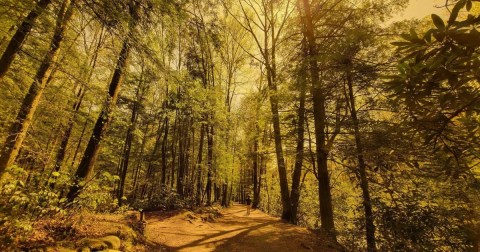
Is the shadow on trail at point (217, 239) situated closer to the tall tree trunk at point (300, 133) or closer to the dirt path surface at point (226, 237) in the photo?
the dirt path surface at point (226, 237)

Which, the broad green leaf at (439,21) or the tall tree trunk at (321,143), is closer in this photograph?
the broad green leaf at (439,21)

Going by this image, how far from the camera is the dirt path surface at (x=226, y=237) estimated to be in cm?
743

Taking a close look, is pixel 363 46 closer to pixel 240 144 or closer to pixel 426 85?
pixel 426 85

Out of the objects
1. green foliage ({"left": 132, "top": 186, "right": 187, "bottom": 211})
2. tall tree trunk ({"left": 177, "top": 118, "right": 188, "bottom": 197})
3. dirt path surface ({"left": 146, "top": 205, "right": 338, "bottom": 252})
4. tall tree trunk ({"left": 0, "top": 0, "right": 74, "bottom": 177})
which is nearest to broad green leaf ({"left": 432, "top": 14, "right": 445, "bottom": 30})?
tall tree trunk ({"left": 0, "top": 0, "right": 74, "bottom": 177})

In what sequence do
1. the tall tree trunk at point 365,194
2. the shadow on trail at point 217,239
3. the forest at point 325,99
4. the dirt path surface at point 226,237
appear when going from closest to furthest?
the forest at point 325,99, the tall tree trunk at point 365,194, the dirt path surface at point 226,237, the shadow on trail at point 217,239

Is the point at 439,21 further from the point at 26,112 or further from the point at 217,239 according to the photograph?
the point at 217,239

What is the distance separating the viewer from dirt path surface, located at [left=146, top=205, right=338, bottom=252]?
7425mm

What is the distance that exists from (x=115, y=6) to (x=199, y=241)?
733cm

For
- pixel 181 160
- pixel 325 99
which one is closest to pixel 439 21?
pixel 325 99

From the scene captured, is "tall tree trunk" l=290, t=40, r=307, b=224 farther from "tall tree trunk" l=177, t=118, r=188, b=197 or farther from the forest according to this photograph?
"tall tree trunk" l=177, t=118, r=188, b=197

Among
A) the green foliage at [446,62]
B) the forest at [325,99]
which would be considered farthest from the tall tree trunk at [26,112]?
the green foliage at [446,62]

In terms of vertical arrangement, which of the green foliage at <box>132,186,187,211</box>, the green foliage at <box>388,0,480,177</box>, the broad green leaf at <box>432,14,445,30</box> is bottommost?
the green foliage at <box>132,186,187,211</box>

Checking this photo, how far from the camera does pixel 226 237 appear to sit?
29.1 ft

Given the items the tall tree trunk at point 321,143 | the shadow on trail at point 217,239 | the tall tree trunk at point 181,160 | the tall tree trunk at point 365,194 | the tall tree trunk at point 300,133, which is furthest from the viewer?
the tall tree trunk at point 181,160
